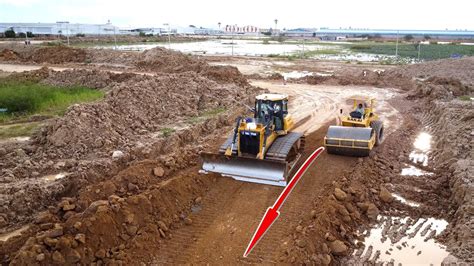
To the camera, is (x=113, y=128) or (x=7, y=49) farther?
(x=7, y=49)

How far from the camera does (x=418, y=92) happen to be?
24.0m

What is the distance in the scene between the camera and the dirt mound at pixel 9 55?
41.0 m

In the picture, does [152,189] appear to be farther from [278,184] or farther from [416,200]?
[416,200]

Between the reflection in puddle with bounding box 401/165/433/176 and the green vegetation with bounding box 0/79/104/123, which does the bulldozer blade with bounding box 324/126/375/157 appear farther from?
the green vegetation with bounding box 0/79/104/123

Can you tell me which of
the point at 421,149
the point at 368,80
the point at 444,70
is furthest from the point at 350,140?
the point at 444,70

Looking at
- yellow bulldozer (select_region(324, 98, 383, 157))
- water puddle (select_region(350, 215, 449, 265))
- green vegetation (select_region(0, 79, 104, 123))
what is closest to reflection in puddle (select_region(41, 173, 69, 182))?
green vegetation (select_region(0, 79, 104, 123))

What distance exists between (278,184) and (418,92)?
1673 cm

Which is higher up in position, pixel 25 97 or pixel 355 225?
pixel 25 97

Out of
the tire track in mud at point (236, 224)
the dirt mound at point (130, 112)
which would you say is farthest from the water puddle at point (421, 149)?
the dirt mound at point (130, 112)

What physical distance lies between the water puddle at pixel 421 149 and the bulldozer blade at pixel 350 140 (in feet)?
7.45

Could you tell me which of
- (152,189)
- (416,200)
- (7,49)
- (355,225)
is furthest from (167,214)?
(7,49)

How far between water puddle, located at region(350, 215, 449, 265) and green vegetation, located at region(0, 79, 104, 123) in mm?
13789

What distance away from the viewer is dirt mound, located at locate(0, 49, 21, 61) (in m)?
41.0

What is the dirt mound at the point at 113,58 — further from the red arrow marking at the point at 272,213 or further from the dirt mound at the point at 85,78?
the red arrow marking at the point at 272,213
